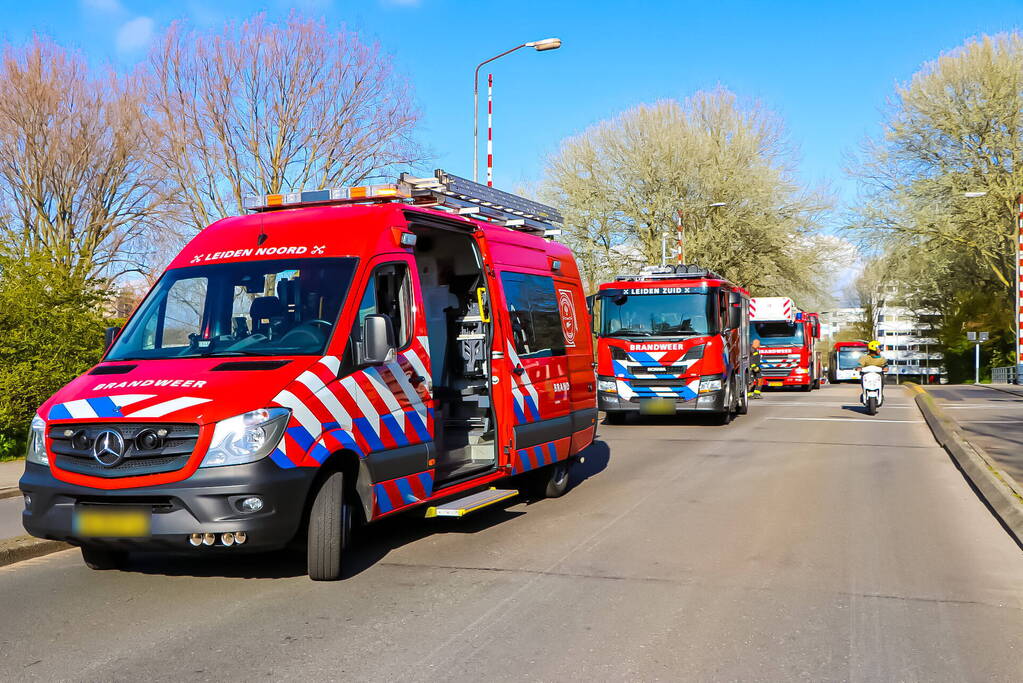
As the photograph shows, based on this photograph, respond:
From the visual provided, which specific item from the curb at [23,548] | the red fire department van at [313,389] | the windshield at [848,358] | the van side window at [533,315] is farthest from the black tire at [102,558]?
the windshield at [848,358]

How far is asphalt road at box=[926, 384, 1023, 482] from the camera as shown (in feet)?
39.7

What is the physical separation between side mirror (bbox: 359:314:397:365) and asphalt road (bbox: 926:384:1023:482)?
23.0 ft

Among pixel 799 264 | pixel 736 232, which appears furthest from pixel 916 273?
pixel 736 232

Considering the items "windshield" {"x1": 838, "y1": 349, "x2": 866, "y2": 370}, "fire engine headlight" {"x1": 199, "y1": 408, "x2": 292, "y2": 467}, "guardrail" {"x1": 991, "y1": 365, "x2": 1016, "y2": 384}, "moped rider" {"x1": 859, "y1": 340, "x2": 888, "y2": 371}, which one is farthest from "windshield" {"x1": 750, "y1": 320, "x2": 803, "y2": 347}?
"fire engine headlight" {"x1": 199, "y1": 408, "x2": 292, "y2": 467}

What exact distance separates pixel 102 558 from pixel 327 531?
1679 mm

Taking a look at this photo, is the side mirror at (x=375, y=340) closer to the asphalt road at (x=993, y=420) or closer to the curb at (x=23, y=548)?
the curb at (x=23, y=548)

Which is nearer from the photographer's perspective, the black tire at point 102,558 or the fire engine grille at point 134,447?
the fire engine grille at point 134,447

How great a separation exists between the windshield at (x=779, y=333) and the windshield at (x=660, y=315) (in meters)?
17.8

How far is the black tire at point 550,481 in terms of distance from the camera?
9562 millimetres

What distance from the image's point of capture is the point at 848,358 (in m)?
59.8

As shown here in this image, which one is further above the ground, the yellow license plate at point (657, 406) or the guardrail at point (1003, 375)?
the yellow license plate at point (657, 406)

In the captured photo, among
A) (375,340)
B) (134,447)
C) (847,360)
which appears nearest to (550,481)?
(375,340)

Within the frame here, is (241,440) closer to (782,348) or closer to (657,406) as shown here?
(657,406)

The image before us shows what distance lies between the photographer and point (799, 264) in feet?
143
